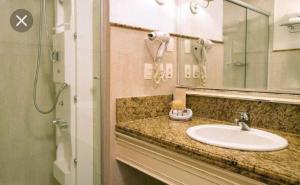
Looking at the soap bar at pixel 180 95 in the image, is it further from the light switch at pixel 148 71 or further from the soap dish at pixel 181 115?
the light switch at pixel 148 71

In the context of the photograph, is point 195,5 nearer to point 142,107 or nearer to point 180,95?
point 180,95

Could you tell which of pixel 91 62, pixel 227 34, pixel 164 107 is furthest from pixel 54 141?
pixel 227 34

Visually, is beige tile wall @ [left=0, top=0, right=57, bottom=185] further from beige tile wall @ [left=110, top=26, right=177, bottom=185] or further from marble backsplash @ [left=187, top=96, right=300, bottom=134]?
marble backsplash @ [left=187, top=96, right=300, bottom=134]

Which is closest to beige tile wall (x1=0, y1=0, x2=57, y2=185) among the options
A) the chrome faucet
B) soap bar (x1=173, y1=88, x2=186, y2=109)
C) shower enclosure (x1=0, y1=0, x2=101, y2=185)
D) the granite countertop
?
shower enclosure (x1=0, y1=0, x2=101, y2=185)

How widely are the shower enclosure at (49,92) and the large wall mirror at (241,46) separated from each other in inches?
26.3

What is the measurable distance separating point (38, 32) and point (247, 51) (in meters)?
1.40

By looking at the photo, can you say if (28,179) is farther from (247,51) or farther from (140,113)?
(247,51)

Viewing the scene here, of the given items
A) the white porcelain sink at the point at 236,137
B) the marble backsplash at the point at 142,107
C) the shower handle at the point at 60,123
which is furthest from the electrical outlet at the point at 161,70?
the shower handle at the point at 60,123

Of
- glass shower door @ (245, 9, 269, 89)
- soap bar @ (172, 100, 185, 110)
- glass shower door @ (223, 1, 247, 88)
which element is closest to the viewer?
glass shower door @ (245, 9, 269, 89)

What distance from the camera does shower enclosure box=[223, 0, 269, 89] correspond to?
1.29 meters

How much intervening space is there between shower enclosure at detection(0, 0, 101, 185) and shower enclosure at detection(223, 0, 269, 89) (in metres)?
0.79

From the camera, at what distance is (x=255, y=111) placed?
1260mm

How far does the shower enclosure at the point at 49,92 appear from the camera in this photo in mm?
1449

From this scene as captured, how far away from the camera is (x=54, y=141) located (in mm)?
1771
